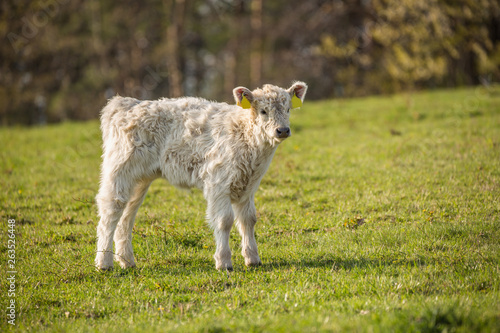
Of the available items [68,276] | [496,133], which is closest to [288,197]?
[68,276]

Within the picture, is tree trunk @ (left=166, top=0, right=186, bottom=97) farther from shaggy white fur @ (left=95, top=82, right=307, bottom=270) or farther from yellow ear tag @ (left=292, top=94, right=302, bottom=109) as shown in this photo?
yellow ear tag @ (left=292, top=94, right=302, bottom=109)

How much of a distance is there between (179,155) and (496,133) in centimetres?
1011

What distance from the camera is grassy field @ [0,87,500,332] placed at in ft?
17.9

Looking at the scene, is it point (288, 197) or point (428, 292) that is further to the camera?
point (288, 197)

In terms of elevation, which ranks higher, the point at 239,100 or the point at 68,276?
the point at 239,100

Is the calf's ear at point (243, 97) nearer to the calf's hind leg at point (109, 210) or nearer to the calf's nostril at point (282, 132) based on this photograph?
the calf's nostril at point (282, 132)

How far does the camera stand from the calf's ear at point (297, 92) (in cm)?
765

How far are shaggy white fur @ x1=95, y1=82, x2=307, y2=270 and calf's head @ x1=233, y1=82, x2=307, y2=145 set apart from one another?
0.01 m

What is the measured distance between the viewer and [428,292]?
233 inches

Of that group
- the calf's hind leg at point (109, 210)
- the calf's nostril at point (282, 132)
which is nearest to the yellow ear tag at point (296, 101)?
the calf's nostril at point (282, 132)

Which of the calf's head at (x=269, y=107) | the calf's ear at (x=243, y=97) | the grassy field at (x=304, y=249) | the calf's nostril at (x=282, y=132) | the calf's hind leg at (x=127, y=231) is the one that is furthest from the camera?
the calf's hind leg at (x=127, y=231)

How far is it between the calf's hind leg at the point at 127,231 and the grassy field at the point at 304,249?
0.25 meters

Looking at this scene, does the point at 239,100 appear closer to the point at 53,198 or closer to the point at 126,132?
the point at 126,132

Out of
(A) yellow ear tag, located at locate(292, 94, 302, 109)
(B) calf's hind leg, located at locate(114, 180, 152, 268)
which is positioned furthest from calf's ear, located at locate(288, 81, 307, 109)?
(B) calf's hind leg, located at locate(114, 180, 152, 268)
